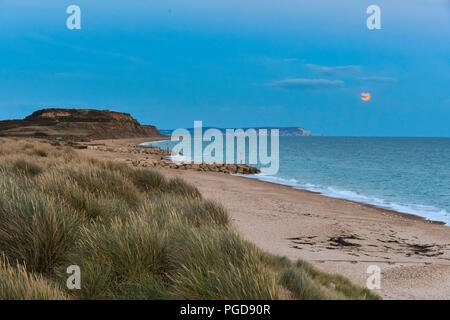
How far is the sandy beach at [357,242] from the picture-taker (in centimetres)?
617

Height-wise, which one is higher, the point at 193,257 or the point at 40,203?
the point at 40,203

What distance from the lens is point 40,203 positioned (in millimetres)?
4938

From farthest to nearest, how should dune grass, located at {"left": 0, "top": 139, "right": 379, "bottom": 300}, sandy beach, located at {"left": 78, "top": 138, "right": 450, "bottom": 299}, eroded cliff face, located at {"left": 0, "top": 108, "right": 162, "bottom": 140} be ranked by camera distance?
eroded cliff face, located at {"left": 0, "top": 108, "right": 162, "bottom": 140}, sandy beach, located at {"left": 78, "top": 138, "right": 450, "bottom": 299}, dune grass, located at {"left": 0, "top": 139, "right": 379, "bottom": 300}

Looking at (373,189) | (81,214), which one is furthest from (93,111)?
(81,214)

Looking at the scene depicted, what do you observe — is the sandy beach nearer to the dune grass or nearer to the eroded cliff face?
the dune grass

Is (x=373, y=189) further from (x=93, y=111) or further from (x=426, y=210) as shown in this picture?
(x=93, y=111)

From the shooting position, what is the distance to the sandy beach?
6172 mm

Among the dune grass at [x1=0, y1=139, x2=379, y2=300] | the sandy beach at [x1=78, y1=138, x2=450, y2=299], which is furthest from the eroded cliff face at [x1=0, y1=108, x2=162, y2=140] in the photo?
the dune grass at [x1=0, y1=139, x2=379, y2=300]

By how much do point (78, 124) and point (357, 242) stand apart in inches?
4799

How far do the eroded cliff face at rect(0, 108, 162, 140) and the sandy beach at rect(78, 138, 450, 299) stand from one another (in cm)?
9151

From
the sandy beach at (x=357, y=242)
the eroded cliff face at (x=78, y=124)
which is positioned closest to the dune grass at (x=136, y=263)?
the sandy beach at (x=357, y=242)

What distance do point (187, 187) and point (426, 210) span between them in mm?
13180

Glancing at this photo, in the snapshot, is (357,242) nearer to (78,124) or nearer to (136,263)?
(136,263)
